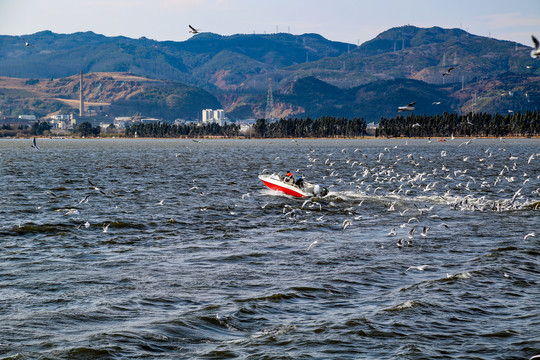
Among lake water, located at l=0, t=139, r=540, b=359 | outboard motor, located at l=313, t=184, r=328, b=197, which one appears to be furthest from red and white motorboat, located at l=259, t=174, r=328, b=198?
lake water, located at l=0, t=139, r=540, b=359

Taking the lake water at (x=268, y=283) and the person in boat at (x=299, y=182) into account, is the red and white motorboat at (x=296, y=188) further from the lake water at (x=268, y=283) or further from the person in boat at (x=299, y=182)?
the lake water at (x=268, y=283)

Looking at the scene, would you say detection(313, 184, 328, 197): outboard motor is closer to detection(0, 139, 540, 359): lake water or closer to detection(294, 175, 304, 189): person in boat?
detection(294, 175, 304, 189): person in boat

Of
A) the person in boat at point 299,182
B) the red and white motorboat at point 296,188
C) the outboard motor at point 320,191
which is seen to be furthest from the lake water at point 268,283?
the person in boat at point 299,182

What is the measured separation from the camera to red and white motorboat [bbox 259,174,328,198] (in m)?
57.9

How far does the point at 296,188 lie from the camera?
6103 cm

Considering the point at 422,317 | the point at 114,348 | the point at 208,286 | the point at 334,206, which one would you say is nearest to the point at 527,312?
the point at 422,317

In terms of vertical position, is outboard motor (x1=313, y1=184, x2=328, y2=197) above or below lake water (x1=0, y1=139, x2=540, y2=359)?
above

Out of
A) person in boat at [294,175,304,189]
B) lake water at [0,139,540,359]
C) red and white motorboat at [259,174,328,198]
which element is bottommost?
lake water at [0,139,540,359]

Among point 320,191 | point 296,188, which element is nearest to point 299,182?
point 296,188

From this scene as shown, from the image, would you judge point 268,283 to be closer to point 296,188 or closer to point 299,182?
point 299,182

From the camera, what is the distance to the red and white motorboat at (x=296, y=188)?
2280 inches

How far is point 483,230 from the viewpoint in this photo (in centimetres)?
3988

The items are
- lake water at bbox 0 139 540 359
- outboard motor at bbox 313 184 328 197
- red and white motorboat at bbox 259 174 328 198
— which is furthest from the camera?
red and white motorboat at bbox 259 174 328 198

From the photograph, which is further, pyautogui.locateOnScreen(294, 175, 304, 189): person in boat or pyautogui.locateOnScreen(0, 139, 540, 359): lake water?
pyautogui.locateOnScreen(294, 175, 304, 189): person in boat
